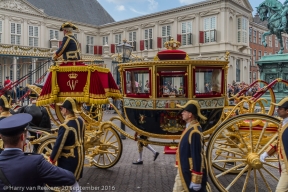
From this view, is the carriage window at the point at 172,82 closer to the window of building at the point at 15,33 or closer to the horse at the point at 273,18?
the horse at the point at 273,18

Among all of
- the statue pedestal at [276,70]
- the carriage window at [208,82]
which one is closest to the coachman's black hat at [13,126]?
the carriage window at [208,82]

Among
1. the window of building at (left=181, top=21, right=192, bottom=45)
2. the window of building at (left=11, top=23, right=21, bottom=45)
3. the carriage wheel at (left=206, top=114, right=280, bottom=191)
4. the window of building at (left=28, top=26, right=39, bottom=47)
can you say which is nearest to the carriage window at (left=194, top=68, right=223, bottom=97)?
the carriage wheel at (left=206, top=114, right=280, bottom=191)

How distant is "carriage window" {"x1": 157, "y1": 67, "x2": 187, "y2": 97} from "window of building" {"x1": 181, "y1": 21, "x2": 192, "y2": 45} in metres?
23.4

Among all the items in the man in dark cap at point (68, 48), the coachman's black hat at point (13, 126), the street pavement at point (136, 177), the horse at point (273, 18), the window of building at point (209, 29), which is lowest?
the street pavement at point (136, 177)

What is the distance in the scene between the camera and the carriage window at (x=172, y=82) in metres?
5.28

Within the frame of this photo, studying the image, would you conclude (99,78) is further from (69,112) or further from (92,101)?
(69,112)

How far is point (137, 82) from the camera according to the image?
562 centimetres

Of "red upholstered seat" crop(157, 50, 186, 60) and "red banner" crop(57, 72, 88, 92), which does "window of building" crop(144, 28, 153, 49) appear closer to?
"red upholstered seat" crop(157, 50, 186, 60)

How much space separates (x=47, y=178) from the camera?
2.21 m

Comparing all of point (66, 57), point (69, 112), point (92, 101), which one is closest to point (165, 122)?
point (92, 101)

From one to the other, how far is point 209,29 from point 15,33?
709 inches

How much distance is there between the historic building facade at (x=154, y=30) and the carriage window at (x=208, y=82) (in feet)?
59.5

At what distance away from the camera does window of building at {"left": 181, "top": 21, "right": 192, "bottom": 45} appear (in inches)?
1109

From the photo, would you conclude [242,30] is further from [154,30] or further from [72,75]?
[72,75]
